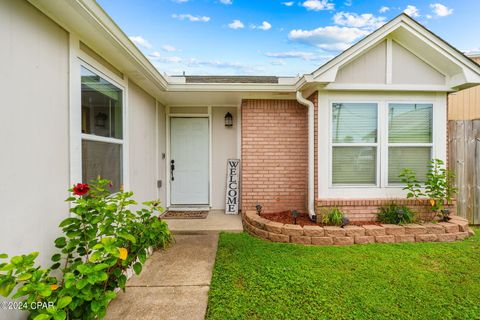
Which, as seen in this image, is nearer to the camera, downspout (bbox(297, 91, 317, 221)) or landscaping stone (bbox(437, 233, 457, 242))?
landscaping stone (bbox(437, 233, 457, 242))

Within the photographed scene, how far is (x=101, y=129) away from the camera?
295cm

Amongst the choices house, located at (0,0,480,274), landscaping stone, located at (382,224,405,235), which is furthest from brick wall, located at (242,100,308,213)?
landscaping stone, located at (382,224,405,235)

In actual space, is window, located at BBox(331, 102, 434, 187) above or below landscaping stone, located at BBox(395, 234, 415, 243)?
above

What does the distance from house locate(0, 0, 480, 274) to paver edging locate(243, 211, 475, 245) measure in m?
0.43

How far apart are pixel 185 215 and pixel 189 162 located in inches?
52.2

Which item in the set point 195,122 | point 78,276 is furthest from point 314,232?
point 195,122

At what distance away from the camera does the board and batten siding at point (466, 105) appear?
5129 mm

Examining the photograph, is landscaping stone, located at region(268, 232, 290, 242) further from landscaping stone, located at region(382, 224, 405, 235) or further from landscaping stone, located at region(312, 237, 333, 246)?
landscaping stone, located at region(382, 224, 405, 235)

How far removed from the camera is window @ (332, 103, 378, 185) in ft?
13.1

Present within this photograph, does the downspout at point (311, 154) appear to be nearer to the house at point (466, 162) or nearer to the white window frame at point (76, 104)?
the house at point (466, 162)

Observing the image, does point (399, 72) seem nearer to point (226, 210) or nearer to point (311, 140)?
point (311, 140)

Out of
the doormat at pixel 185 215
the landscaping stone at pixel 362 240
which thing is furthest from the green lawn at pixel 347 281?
the doormat at pixel 185 215

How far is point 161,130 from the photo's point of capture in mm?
5277

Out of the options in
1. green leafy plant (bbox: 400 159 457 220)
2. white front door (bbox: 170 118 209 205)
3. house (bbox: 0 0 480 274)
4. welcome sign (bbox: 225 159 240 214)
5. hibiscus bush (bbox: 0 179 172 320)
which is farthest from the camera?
white front door (bbox: 170 118 209 205)
